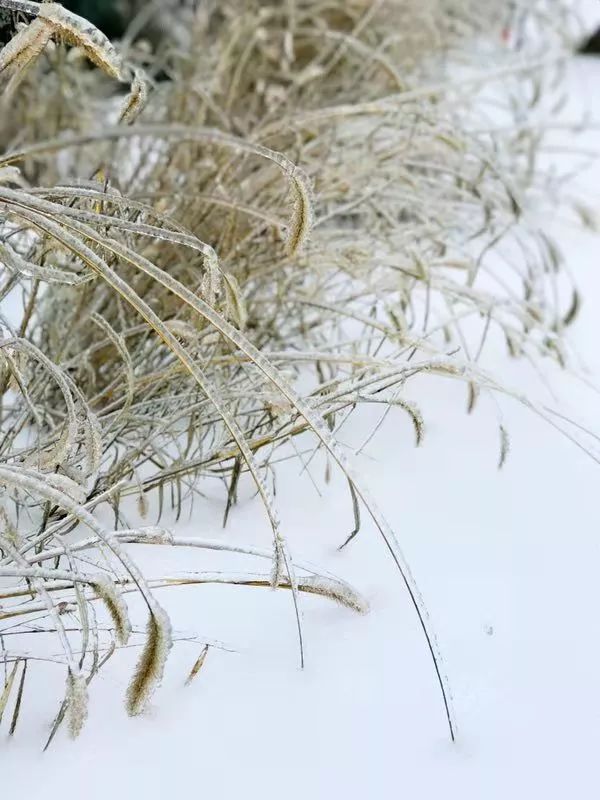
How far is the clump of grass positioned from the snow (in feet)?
0.12

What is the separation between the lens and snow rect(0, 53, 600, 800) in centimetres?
72

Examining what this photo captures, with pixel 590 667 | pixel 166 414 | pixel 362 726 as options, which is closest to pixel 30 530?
pixel 166 414

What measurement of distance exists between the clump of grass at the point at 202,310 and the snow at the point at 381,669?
0.04 metres

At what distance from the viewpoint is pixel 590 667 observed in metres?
0.83

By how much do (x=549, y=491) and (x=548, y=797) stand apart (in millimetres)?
464

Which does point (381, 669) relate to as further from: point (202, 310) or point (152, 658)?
point (202, 310)

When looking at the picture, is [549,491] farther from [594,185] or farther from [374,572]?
[594,185]

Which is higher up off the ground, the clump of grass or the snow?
the clump of grass

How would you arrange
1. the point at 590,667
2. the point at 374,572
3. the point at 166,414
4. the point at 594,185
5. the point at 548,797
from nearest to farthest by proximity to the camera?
the point at 548,797 < the point at 590,667 < the point at 374,572 < the point at 166,414 < the point at 594,185

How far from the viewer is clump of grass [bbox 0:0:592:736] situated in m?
0.74

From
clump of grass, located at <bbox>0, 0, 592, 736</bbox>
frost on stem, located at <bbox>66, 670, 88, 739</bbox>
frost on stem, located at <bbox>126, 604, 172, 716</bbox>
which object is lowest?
frost on stem, located at <bbox>66, 670, 88, 739</bbox>

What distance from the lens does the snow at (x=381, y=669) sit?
723mm

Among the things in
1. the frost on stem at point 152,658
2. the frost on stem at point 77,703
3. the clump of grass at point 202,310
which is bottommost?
the frost on stem at point 77,703

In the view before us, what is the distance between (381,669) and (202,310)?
0.36m
